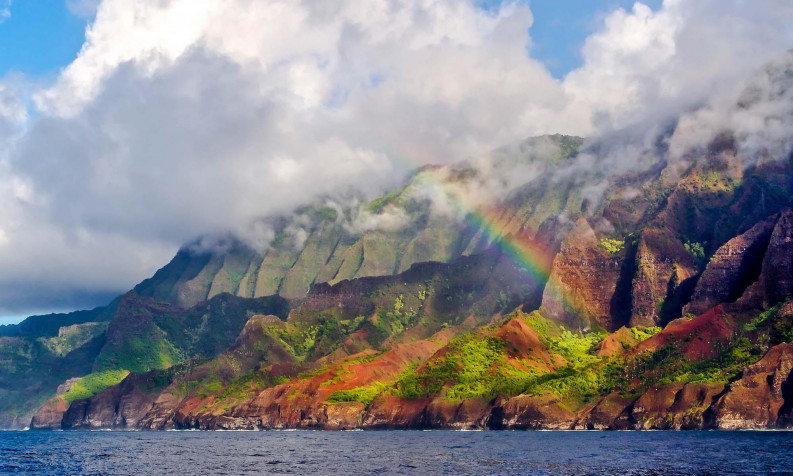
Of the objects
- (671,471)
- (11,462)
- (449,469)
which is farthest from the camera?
(11,462)

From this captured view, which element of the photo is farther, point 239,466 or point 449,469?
point 239,466

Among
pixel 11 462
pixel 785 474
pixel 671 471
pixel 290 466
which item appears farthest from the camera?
pixel 11 462

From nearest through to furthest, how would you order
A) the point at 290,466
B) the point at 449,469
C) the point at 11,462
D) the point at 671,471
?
the point at 671,471 → the point at 449,469 → the point at 290,466 → the point at 11,462

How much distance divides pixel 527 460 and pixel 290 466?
143ft

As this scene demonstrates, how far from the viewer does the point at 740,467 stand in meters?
150

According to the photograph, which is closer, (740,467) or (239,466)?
(740,467)

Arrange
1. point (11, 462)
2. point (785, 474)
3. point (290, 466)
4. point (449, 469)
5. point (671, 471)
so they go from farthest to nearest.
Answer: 1. point (11, 462)
2. point (290, 466)
3. point (449, 469)
4. point (671, 471)
5. point (785, 474)

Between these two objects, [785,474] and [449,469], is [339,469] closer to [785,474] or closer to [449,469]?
[449,469]

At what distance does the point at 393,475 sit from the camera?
154 meters

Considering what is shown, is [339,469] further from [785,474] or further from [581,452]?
[785,474]

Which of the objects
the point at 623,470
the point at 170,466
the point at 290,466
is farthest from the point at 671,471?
the point at 170,466

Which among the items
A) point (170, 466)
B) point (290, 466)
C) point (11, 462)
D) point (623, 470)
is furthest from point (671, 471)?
point (11, 462)

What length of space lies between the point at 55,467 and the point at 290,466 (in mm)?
44641

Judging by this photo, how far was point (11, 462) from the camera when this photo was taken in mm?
196750
